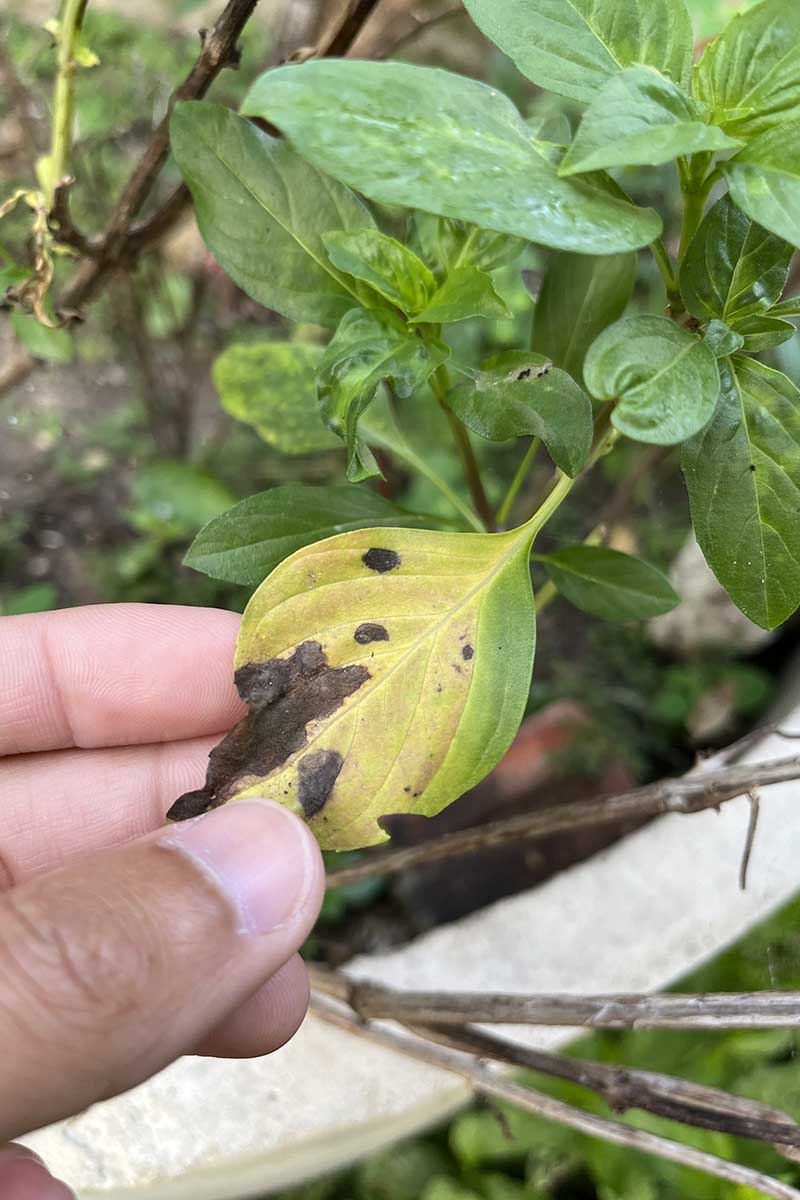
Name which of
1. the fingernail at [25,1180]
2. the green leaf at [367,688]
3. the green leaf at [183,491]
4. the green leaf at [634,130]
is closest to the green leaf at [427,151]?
the green leaf at [634,130]

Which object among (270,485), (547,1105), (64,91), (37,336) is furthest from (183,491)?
(547,1105)

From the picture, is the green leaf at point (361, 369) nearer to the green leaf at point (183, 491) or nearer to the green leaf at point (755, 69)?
the green leaf at point (755, 69)

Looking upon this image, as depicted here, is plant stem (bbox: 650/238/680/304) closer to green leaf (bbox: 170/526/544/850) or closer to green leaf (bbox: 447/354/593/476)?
green leaf (bbox: 447/354/593/476)

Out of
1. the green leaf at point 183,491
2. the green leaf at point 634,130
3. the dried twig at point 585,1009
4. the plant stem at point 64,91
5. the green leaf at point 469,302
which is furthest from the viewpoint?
the green leaf at point 183,491

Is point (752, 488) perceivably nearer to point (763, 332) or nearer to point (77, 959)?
point (763, 332)

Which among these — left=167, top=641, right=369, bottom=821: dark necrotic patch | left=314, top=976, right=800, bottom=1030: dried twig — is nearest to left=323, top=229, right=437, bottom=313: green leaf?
left=167, top=641, right=369, bottom=821: dark necrotic patch
